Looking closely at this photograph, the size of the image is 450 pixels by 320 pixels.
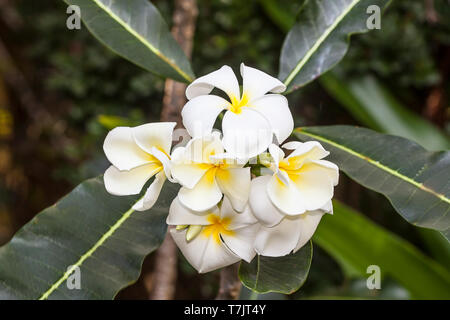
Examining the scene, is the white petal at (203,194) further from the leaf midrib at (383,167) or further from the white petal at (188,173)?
the leaf midrib at (383,167)

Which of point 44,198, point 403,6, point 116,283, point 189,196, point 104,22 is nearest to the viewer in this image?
point 189,196

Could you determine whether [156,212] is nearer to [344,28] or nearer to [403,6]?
[344,28]

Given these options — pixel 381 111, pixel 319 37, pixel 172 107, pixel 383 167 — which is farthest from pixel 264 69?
pixel 383 167

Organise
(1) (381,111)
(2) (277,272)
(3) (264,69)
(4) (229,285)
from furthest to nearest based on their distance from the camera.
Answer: (3) (264,69) → (1) (381,111) → (4) (229,285) → (2) (277,272)

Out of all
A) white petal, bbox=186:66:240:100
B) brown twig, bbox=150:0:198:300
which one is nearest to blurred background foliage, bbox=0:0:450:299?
brown twig, bbox=150:0:198:300

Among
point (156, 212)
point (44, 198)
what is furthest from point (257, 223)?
point (44, 198)

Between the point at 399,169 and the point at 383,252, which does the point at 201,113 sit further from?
the point at 383,252

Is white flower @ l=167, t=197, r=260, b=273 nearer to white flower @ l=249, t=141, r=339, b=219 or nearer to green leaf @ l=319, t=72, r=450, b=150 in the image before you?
white flower @ l=249, t=141, r=339, b=219
